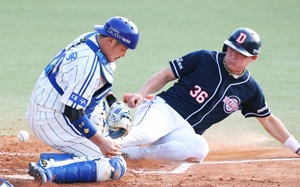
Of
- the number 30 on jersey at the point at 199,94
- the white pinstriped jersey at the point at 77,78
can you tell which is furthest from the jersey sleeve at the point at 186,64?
the white pinstriped jersey at the point at 77,78

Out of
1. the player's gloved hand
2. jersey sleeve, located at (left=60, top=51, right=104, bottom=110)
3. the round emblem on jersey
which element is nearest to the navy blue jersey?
the round emblem on jersey

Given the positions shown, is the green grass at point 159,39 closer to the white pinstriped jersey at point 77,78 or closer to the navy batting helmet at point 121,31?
the white pinstriped jersey at point 77,78

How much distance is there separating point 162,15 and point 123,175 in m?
11.4

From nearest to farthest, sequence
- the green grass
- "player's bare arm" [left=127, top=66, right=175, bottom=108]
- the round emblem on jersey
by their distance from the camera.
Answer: the round emblem on jersey → "player's bare arm" [left=127, top=66, right=175, bottom=108] → the green grass

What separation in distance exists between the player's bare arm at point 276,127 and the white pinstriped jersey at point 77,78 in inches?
89.3

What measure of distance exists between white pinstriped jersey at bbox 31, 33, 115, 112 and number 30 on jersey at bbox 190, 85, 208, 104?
1.63m

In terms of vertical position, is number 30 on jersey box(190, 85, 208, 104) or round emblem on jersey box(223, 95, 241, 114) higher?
number 30 on jersey box(190, 85, 208, 104)

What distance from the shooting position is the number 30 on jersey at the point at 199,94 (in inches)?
191

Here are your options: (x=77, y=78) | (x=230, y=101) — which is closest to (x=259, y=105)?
(x=230, y=101)

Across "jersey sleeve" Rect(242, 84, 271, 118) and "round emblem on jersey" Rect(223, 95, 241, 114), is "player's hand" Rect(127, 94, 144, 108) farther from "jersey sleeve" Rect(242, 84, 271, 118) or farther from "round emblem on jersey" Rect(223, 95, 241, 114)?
"jersey sleeve" Rect(242, 84, 271, 118)

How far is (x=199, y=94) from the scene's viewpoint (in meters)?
4.89

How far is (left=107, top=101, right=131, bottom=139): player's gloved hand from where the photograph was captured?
373 centimetres

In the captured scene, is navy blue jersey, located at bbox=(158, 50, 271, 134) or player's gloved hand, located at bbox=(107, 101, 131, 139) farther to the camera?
navy blue jersey, located at bbox=(158, 50, 271, 134)

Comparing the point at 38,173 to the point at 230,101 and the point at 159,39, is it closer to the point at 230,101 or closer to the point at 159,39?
the point at 230,101
